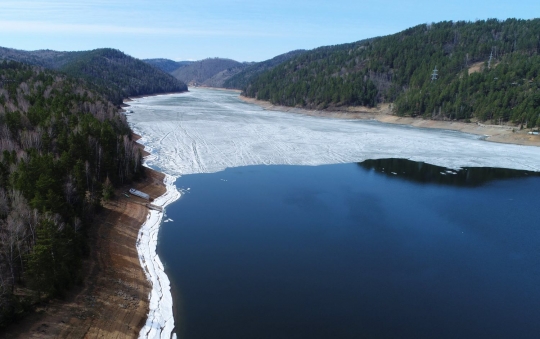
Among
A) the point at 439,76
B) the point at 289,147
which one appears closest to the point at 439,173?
the point at 289,147

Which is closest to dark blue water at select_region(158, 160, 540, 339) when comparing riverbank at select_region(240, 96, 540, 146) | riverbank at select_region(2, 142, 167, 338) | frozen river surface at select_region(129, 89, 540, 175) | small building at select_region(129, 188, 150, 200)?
riverbank at select_region(2, 142, 167, 338)

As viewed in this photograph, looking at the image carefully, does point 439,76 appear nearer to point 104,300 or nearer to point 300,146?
point 300,146

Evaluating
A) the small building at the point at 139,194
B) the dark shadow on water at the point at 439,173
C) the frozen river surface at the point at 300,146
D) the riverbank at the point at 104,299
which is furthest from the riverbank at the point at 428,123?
the riverbank at the point at 104,299

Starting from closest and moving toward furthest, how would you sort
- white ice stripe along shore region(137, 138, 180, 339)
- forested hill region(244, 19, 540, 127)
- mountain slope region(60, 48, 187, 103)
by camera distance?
1. white ice stripe along shore region(137, 138, 180, 339)
2. forested hill region(244, 19, 540, 127)
3. mountain slope region(60, 48, 187, 103)

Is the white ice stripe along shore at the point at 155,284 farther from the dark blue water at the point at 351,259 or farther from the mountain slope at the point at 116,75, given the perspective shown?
the mountain slope at the point at 116,75

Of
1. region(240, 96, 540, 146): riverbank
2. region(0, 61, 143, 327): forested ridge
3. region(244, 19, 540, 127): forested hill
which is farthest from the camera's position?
region(244, 19, 540, 127): forested hill

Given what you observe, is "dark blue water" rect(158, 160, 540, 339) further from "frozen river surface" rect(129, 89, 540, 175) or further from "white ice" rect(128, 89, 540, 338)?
"frozen river surface" rect(129, 89, 540, 175)
